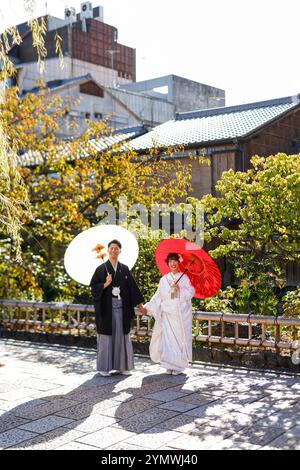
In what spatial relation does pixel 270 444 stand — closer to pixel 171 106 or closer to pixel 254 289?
pixel 254 289

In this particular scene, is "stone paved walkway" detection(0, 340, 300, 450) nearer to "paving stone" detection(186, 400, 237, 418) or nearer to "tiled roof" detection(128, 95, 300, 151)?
"paving stone" detection(186, 400, 237, 418)

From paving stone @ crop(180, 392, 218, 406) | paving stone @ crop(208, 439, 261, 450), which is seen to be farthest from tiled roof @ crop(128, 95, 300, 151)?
paving stone @ crop(208, 439, 261, 450)

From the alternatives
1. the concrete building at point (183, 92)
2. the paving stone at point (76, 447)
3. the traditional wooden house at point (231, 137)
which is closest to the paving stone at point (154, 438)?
the paving stone at point (76, 447)

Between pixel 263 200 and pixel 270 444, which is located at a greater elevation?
pixel 263 200

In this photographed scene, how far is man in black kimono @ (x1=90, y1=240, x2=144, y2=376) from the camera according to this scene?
26.2ft

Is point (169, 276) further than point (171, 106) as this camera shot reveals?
No

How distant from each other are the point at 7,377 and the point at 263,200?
501cm

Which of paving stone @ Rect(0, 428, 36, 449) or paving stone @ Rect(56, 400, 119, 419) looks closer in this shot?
paving stone @ Rect(0, 428, 36, 449)

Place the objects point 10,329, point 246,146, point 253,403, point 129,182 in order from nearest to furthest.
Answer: point 253,403 < point 10,329 < point 129,182 < point 246,146

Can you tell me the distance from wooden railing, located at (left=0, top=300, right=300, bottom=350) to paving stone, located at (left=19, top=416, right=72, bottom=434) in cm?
339

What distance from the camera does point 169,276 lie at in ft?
27.1
